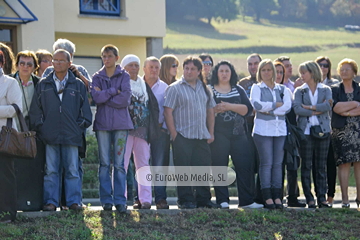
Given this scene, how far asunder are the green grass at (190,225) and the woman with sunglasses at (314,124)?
803 mm

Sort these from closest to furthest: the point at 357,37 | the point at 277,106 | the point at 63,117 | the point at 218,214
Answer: the point at 63,117
the point at 218,214
the point at 277,106
the point at 357,37

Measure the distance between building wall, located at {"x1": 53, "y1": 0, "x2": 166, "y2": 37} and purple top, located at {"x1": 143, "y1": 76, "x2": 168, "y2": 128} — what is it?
11.5 m

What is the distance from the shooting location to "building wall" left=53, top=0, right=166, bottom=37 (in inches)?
806

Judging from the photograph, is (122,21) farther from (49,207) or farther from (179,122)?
(49,207)

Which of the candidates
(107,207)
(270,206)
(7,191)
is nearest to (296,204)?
(270,206)

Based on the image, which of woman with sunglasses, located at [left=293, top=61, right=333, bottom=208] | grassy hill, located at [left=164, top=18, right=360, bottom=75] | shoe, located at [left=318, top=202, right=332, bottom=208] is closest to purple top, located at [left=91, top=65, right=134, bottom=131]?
woman with sunglasses, located at [left=293, top=61, right=333, bottom=208]

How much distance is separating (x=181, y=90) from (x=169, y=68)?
0.87m

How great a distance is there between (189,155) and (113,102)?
4.77 feet

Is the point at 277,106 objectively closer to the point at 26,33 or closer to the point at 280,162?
the point at 280,162

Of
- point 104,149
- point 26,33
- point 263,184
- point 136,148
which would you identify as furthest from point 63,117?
point 26,33

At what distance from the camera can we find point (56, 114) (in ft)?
27.0

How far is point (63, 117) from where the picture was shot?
824 cm

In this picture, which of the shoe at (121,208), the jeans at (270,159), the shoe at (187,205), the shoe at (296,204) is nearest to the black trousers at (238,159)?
the jeans at (270,159)

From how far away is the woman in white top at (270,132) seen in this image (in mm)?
9641
